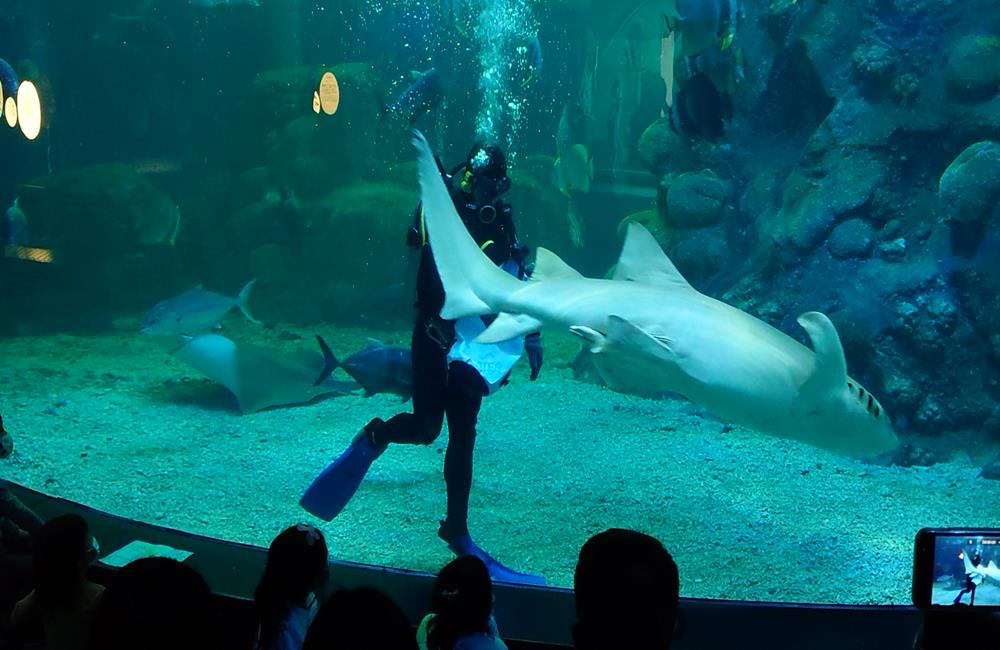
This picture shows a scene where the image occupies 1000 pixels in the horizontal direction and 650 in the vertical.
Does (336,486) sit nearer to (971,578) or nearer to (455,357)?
(455,357)

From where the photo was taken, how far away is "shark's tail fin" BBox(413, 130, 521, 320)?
226 centimetres

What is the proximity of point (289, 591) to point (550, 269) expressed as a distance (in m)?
1.37

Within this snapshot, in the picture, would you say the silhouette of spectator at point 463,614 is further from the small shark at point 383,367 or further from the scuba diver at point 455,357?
the small shark at point 383,367

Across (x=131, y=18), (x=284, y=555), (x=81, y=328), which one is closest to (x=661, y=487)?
(x=284, y=555)

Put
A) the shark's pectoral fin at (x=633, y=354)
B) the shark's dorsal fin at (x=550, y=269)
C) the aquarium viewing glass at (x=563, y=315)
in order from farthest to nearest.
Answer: the aquarium viewing glass at (x=563, y=315) → the shark's dorsal fin at (x=550, y=269) → the shark's pectoral fin at (x=633, y=354)

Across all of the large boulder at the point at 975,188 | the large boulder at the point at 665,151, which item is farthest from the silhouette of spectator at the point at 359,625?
the large boulder at the point at 665,151

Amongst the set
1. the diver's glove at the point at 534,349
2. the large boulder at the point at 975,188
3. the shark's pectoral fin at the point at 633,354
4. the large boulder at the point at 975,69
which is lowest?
the diver's glove at the point at 534,349

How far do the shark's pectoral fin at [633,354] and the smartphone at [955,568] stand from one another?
0.75 meters

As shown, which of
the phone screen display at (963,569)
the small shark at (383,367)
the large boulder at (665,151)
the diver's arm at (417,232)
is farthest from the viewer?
the large boulder at (665,151)

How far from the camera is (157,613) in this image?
1129mm

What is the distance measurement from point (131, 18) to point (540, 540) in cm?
1667

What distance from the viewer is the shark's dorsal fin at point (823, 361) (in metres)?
1.87

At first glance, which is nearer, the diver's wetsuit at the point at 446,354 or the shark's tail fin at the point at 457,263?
the shark's tail fin at the point at 457,263

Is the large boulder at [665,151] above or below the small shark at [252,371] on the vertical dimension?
above
